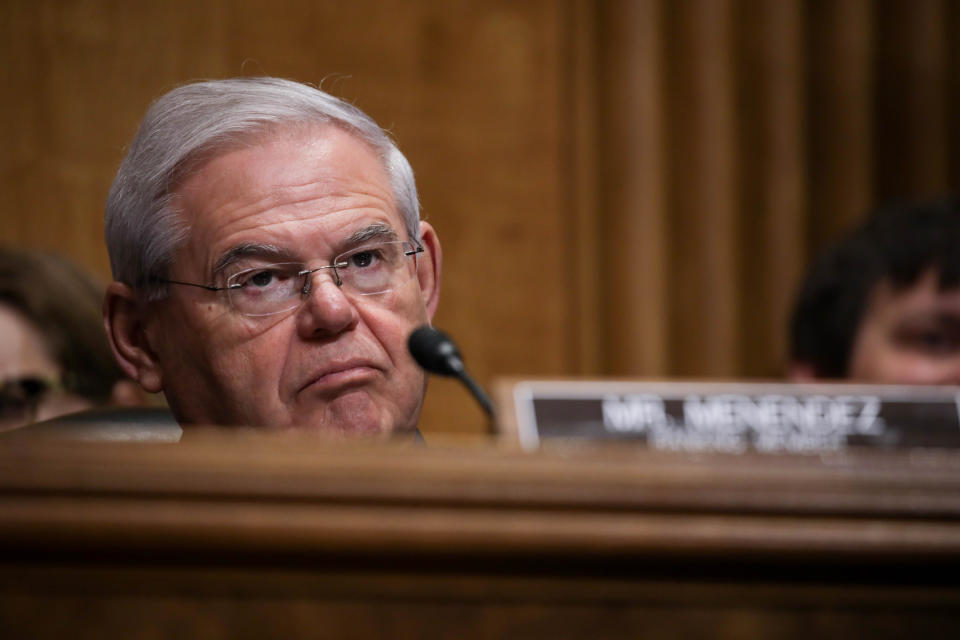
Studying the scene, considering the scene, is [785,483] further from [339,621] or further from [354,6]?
[354,6]

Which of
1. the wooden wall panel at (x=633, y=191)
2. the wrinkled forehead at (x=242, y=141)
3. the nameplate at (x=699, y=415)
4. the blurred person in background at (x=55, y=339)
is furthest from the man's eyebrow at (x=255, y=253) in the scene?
the wooden wall panel at (x=633, y=191)

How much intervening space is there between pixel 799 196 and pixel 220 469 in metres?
2.61

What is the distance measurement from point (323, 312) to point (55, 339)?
1.05 m

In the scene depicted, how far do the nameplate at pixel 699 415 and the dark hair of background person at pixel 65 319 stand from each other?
1410 millimetres

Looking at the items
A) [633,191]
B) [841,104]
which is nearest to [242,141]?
[633,191]

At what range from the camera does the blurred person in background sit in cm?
205

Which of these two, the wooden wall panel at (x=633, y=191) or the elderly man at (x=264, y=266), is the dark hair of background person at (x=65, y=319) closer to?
the elderly man at (x=264, y=266)

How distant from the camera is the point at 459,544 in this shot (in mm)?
588

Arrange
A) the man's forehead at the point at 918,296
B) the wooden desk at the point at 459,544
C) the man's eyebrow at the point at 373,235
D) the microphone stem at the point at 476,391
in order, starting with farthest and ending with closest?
the man's forehead at the point at 918,296, the man's eyebrow at the point at 373,235, the microphone stem at the point at 476,391, the wooden desk at the point at 459,544

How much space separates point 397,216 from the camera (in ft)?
4.72

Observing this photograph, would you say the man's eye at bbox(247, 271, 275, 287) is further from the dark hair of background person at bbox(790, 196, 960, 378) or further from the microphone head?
the dark hair of background person at bbox(790, 196, 960, 378)

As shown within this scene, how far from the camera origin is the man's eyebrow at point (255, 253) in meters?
1.30

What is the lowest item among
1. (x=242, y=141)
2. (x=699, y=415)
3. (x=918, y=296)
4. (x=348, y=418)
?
(x=918, y=296)

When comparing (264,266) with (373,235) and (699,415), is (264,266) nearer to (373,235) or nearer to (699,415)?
(373,235)
